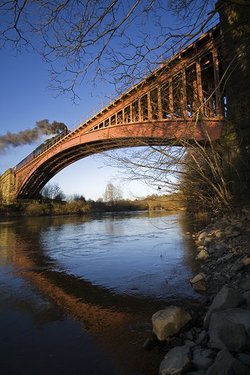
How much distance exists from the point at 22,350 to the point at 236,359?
2158 mm

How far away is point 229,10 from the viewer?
16.7ft

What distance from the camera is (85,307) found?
460cm

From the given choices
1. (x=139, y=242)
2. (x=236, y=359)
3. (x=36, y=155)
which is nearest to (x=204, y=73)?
(x=139, y=242)

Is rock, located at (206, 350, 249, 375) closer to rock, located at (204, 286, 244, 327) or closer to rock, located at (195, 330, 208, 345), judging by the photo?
rock, located at (195, 330, 208, 345)

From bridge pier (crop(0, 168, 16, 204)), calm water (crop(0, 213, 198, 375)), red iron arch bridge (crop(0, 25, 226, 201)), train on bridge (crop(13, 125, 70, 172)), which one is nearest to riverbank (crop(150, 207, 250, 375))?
calm water (crop(0, 213, 198, 375))

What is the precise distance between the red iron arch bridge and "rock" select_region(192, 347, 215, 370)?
7.33ft

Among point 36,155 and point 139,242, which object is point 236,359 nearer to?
point 139,242

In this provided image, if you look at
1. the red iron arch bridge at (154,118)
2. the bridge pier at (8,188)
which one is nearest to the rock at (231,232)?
the red iron arch bridge at (154,118)

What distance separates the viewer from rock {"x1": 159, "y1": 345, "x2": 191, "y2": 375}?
255 centimetres

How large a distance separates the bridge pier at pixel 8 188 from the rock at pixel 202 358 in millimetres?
39989

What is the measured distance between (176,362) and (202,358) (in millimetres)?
216

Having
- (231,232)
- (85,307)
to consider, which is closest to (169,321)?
(85,307)

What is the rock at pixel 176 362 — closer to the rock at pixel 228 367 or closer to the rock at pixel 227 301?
the rock at pixel 228 367

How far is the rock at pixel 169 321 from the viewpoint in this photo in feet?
10.7
